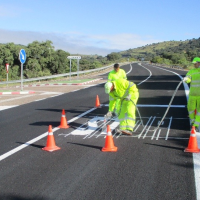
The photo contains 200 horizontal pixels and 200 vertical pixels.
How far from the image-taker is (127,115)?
8242mm

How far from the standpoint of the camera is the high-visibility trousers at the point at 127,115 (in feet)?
26.9

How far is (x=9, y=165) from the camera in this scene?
20.7ft

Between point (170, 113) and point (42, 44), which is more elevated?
point (42, 44)

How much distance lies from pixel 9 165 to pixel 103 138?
2512 millimetres

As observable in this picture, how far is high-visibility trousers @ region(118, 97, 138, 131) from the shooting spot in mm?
8188

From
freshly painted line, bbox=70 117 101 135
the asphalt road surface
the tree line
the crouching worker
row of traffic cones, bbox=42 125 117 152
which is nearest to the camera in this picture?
the asphalt road surface

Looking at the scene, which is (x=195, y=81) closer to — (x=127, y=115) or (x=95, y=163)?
(x=127, y=115)

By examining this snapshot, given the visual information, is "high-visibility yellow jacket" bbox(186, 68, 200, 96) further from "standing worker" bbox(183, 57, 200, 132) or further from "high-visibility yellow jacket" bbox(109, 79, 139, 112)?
"high-visibility yellow jacket" bbox(109, 79, 139, 112)

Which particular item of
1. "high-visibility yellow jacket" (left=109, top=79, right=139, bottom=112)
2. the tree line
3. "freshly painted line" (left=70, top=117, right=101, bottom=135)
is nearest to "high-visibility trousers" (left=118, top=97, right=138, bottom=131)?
"high-visibility yellow jacket" (left=109, top=79, right=139, bottom=112)

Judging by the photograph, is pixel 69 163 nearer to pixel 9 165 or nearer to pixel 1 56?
pixel 9 165

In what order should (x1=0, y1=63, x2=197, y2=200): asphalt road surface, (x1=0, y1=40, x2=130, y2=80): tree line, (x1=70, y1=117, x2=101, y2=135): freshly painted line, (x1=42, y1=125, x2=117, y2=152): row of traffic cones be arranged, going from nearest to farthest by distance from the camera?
(x1=0, y1=63, x2=197, y2=200): asphalt road surface, (x1=42, y1=125, x2=117, y2=152): row of traffic cones, (x1=70, y1=117, x2=101, y2=135): freshly painted line, (x1=0, y1=40, x2=130, y2=80): tree line

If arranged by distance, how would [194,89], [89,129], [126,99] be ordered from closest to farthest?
[126,99]
[194,89]
[89,129]

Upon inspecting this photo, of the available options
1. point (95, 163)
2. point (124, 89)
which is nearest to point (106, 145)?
point (95, 163)

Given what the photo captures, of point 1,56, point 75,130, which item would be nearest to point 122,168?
point 75,130
